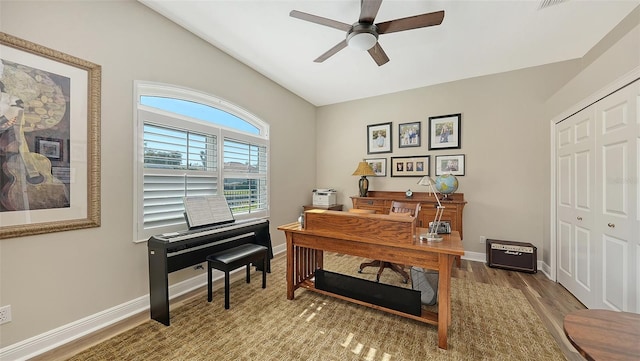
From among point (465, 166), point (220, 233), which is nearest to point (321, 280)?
point (220, 233)

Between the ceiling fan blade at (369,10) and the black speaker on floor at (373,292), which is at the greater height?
the ceiling fan blade at (369,10)

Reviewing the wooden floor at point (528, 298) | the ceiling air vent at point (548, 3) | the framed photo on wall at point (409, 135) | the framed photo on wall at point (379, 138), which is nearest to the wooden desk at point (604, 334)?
the wooden floor at point (528, 298)

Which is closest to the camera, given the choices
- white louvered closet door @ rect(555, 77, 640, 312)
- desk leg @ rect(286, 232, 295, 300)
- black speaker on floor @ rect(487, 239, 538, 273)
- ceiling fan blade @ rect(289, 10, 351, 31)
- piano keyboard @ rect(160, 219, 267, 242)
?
white louvered closet door @ rect(555, 77, 640, 312)

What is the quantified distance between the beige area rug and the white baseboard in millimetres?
260

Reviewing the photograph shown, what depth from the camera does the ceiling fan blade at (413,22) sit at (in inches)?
74.3

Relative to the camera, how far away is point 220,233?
2.58m

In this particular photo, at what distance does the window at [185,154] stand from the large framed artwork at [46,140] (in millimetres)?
354

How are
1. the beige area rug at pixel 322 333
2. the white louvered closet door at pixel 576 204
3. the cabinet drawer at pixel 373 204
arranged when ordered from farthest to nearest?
the cabinet drawer at pixel 373 204
the white louvered closet door at pixel 576 204
the beige area rug at pixel 322 333

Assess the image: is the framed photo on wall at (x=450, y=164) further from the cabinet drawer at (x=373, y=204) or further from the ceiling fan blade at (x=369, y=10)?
the ceiling fan blade at (x=369, y=10)

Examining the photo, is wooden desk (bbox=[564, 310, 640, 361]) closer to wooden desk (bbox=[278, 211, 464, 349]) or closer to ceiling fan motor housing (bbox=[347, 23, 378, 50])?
wooden desk (bbox=[278, 211, 464, 349])

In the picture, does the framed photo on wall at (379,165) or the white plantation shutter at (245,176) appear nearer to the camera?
the white plantation shutter at (245,176)

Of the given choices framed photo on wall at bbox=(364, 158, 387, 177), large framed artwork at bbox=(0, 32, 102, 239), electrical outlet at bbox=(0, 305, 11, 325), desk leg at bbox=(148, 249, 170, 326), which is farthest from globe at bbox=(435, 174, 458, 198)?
electrical outlet at bbox=(0, 305, 11, 325)

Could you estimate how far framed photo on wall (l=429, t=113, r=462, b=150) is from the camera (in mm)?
3947

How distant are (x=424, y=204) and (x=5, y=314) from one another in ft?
14.8
